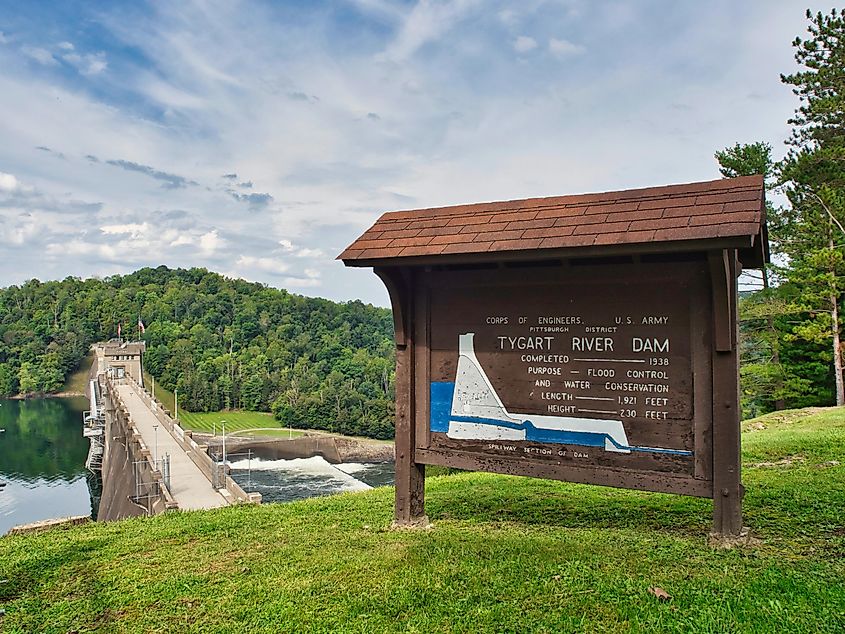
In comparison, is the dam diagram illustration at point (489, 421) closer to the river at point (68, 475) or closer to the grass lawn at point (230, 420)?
the river at point (68, 475)

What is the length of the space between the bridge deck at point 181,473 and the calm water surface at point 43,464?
20.7 feet

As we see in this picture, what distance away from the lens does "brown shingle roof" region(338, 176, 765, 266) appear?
3.83 m

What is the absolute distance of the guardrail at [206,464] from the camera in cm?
1650

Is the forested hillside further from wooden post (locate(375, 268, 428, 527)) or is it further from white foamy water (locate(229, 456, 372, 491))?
wooden post (locate(375, 268, 428, 527))

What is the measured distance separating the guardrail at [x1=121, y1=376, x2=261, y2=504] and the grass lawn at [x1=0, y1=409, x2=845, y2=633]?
4.15 meters

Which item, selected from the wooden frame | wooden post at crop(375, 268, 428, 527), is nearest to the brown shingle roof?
the wooden frame

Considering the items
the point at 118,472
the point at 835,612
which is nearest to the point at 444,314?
the point at 835,612

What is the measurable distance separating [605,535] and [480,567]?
1.22 meters

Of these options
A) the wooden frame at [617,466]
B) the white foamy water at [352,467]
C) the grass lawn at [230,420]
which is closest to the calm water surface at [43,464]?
the grass lawn at [230,420]

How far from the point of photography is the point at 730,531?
4.12 meters

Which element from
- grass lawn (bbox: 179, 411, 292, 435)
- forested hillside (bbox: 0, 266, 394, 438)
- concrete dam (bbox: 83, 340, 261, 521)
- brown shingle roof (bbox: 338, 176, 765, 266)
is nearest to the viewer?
brown shingle roof (bbox: 338, 176, 765, 266)

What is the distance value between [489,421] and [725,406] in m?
1.69

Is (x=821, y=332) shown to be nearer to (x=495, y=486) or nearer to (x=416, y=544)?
(x=495, y=486)

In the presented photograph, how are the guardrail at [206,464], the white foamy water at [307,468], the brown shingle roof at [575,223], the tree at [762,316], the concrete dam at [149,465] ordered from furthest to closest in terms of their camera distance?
the white foamy water at [307,468] < the tree at [762,316] < the concrete dam at [149,465] < the guardrail at [206,464] < the brown shingle roof at [575,223]
